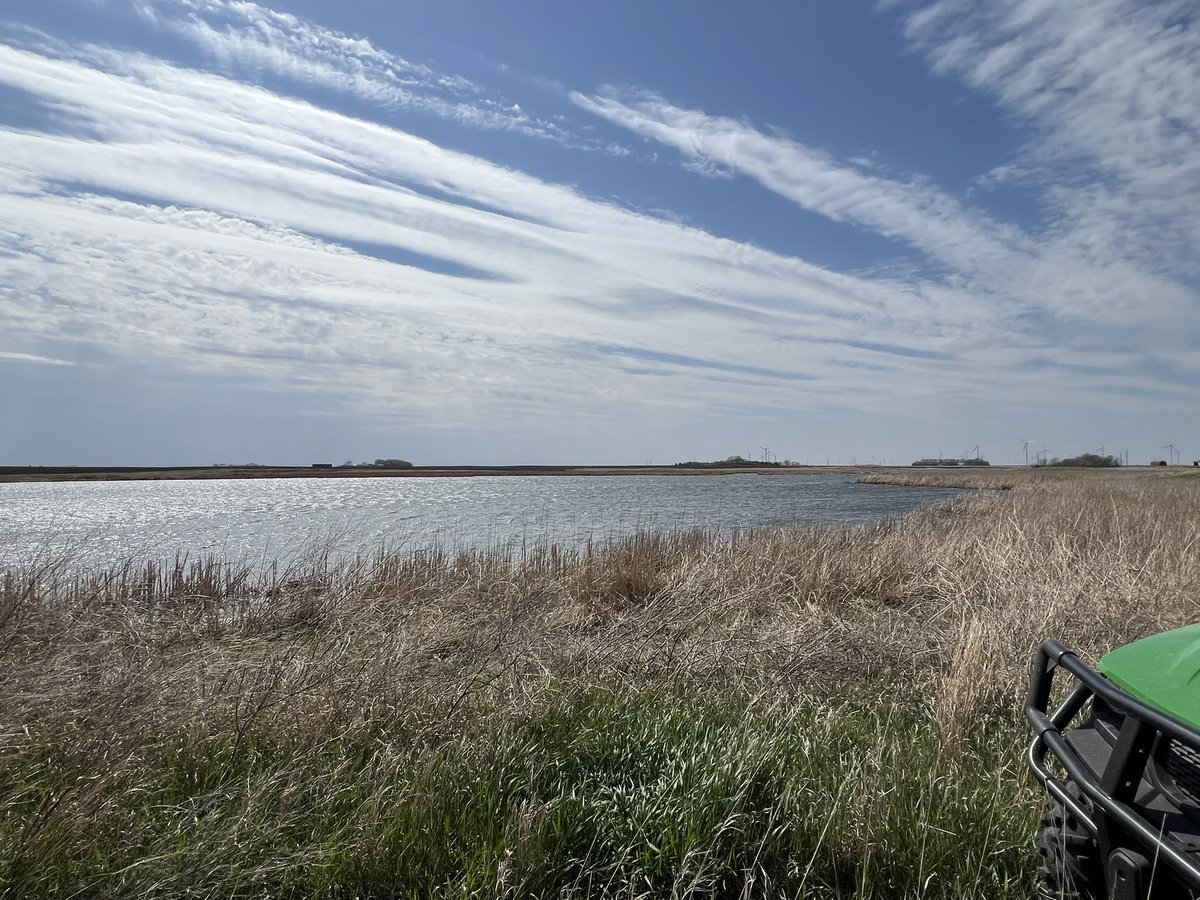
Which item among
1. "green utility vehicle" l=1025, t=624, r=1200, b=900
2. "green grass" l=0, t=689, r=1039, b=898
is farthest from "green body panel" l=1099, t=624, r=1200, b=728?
"green grass" l=0, t=689, r=1039, b=898

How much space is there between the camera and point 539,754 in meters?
3.81

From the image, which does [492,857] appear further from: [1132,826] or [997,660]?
[997,660]

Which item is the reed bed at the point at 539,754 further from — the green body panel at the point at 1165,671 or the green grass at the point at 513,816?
the green body panel at the point at 1165,671

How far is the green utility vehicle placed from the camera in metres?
1.73

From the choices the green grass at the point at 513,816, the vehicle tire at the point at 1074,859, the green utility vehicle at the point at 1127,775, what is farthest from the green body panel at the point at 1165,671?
the green grass at the point at 513,816

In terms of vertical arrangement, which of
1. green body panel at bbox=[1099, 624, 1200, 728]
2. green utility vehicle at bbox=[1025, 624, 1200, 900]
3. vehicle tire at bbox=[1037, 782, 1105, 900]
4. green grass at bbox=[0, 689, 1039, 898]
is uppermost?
green body panel at bbox=[1099, 624, 1200, 728]

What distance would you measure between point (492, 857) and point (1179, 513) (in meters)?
18.2

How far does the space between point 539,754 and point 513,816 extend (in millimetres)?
715

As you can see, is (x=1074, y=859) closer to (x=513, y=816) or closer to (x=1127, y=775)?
(x=1127, y=775)

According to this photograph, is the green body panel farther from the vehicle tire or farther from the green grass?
the green grass

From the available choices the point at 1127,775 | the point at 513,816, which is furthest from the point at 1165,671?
the point at 513,816

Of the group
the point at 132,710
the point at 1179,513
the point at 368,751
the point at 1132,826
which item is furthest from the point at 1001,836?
the point at 1179,513

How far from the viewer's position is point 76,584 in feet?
32.4

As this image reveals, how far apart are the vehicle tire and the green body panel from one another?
1.16 ft
